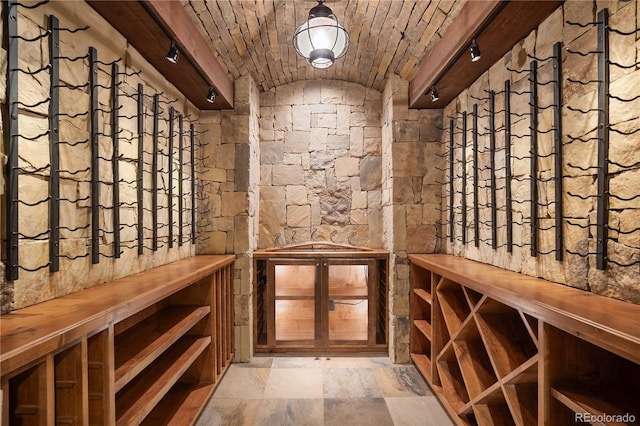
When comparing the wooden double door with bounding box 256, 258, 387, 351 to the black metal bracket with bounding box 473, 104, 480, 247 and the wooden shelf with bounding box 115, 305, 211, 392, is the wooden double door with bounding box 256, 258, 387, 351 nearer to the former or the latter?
the wooden shelf with bounding box 115, 305, 211, 392

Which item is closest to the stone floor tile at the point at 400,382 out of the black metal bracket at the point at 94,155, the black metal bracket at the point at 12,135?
the black metal bracket at the point at 94,155

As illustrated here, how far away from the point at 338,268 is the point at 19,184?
2.49 m

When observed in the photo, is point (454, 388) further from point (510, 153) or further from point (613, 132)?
point (613, 132)

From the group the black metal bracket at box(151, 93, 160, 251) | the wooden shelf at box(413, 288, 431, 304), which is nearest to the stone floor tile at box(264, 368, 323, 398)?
the wooden shelf at box(413, 288, 431, 304)

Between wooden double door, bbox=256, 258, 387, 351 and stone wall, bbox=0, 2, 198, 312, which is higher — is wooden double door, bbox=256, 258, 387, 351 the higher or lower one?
the lower one

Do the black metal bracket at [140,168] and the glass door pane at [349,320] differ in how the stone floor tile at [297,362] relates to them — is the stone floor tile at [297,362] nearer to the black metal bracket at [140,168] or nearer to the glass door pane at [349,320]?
the glass door pane at [349,320]

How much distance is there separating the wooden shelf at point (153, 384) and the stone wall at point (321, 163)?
1.57m

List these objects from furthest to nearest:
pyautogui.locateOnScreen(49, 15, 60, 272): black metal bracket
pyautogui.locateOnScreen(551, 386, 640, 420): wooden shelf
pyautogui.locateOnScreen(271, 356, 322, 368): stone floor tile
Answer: pyautogui.locateOnScreen(271, 356, 322, 368): stone floor tile, pyautogui.locateOnScreen(49, 15, 60, 272): black metal bracket, pyautogui.locateOnScreen(551, 386, 640, 420): wooden shelf

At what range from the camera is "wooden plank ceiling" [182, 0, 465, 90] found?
233 centimetres

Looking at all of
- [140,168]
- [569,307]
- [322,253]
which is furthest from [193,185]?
[569,307]

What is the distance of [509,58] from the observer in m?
2.14

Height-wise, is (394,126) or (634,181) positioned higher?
(394,126)

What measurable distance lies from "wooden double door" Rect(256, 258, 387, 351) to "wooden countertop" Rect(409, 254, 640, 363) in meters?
1.32

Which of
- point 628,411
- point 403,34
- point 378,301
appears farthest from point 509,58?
point 378,301
